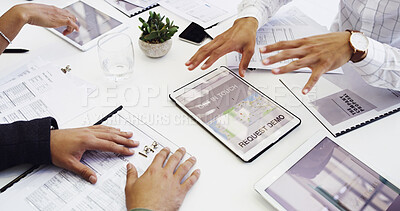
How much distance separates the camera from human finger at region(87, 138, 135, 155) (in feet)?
2.30

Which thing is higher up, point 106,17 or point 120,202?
point 106,17

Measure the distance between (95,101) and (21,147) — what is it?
23 cm

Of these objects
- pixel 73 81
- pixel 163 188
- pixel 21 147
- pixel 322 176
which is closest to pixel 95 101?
pixel 73 81

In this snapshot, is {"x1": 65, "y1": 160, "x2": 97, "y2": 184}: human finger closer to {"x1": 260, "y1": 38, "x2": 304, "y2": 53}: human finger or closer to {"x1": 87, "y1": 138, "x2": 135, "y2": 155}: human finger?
{"x1": 87, "y1": 138, "x2": 135, "y2": 155}: human finger

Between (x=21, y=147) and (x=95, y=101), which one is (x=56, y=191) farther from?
(x=95, y=101)

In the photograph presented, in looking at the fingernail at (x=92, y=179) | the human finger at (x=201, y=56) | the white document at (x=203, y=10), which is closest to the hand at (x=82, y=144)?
the fingernail at (x=92, y=179)

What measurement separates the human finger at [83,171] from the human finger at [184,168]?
0.18 metres

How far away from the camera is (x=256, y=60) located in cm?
98

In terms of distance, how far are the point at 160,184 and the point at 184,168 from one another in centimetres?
7

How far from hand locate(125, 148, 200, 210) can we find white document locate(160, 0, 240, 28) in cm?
60

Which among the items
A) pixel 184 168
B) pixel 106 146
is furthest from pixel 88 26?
pixel 184 168

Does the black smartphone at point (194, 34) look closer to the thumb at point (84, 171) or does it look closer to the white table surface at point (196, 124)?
the white table surface at point (196, 124)

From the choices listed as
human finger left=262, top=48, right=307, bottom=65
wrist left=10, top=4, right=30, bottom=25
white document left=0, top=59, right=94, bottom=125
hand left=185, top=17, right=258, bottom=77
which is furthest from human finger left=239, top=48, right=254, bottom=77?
wrist left=10, top=4, right=30, bottom=25

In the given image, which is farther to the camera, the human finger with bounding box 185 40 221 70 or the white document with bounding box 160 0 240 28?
the white document with bounding box 160 0 240 28
